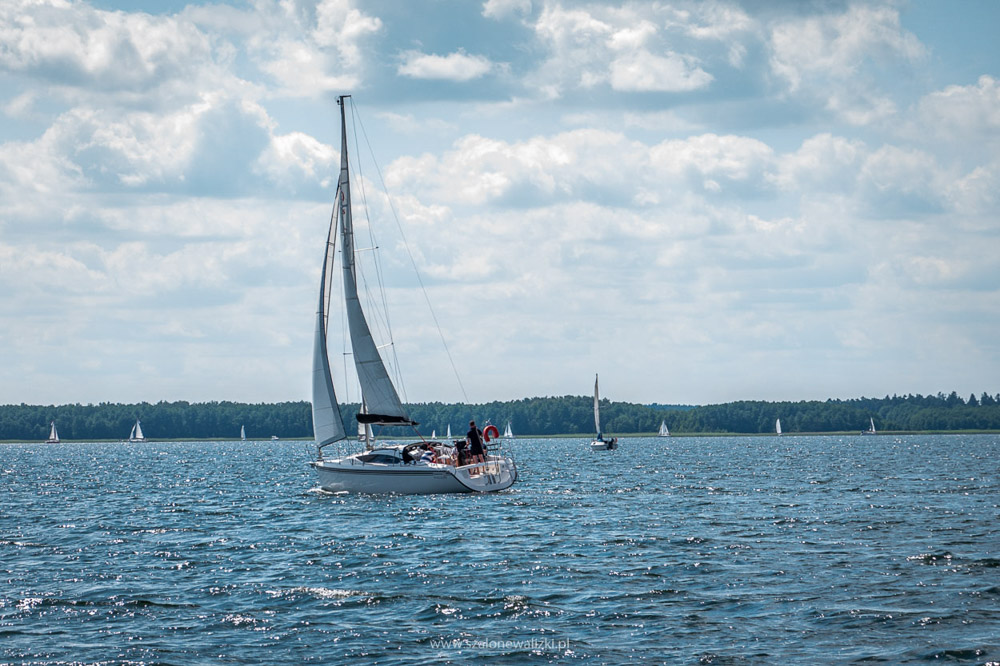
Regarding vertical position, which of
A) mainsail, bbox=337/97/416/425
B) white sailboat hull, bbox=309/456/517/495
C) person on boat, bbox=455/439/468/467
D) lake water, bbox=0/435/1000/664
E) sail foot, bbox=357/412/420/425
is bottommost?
lake water, bbox=0/435/1000/664

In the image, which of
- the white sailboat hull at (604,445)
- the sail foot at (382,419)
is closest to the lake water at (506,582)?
the sail foot at (382,419)

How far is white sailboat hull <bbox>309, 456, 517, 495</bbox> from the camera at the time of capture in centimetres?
4859

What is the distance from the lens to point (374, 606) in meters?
23.7

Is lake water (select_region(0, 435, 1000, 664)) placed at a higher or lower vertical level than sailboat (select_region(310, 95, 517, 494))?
lower

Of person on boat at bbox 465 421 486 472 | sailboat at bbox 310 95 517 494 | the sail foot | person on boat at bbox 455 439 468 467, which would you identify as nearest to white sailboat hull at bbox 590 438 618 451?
sailboat at bbox 310 95 517 494

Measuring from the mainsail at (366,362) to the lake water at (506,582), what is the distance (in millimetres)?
4339

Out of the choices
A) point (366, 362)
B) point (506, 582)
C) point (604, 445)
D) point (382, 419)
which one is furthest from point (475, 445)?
point (604, 445)

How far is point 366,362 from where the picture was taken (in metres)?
52.3

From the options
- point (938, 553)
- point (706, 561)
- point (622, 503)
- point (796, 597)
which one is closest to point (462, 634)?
point (796, 597)

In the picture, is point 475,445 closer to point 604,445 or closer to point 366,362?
point 366,362

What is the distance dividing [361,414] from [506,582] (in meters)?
26.4

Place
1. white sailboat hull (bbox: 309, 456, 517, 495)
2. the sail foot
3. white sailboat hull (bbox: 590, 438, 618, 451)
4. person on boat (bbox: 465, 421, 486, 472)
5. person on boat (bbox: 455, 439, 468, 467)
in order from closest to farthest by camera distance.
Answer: white sailboat hull (bbox: 309, 456, 517, 495) → person on boat (bbox: 455, 439, 468, 467) → person on boat (bbox: 465, 421, 486, 472) → the sail foot → white sailboat hull (bbox: 590, 438, 618, 451)

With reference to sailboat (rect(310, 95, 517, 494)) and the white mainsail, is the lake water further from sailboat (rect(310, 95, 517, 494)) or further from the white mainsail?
the white mainsail

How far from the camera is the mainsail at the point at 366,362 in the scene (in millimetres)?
51938
